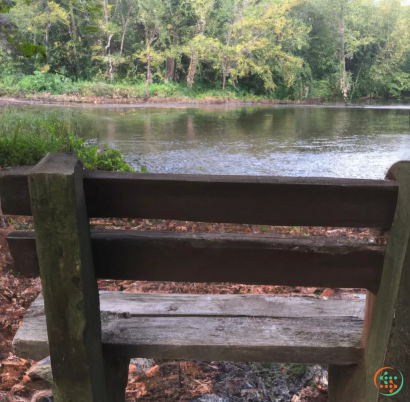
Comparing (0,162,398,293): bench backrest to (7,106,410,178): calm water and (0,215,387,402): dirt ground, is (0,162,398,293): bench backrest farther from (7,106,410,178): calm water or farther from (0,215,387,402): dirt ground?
(7,106,410,178): calm water

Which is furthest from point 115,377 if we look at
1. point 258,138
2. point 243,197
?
point 258,138

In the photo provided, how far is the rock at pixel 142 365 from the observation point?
5.96 feet

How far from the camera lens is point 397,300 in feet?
2.74

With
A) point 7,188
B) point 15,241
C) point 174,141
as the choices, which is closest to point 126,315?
point 15,241

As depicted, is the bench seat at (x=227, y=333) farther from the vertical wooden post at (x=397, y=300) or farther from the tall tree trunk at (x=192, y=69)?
the tall tree trunk at (x=192, y=69)

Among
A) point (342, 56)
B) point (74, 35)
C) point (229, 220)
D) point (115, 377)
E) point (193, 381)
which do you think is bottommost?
point (193, 381)

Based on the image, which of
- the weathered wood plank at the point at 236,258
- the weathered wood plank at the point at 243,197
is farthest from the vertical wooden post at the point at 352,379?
the weathered wood plank at the point at 243,197

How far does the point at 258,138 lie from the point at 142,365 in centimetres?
374

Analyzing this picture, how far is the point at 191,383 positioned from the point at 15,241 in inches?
45.4

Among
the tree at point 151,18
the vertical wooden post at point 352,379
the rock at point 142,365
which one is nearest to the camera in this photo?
the vertical wooden post at point 352,379

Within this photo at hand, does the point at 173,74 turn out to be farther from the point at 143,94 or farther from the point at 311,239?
the point at 311,239

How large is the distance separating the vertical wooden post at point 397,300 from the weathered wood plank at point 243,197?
33mm

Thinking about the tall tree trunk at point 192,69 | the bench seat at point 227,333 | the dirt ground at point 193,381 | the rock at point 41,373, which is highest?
the tall tree trunk at point 192,69

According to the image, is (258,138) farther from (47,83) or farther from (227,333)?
(227,333)
